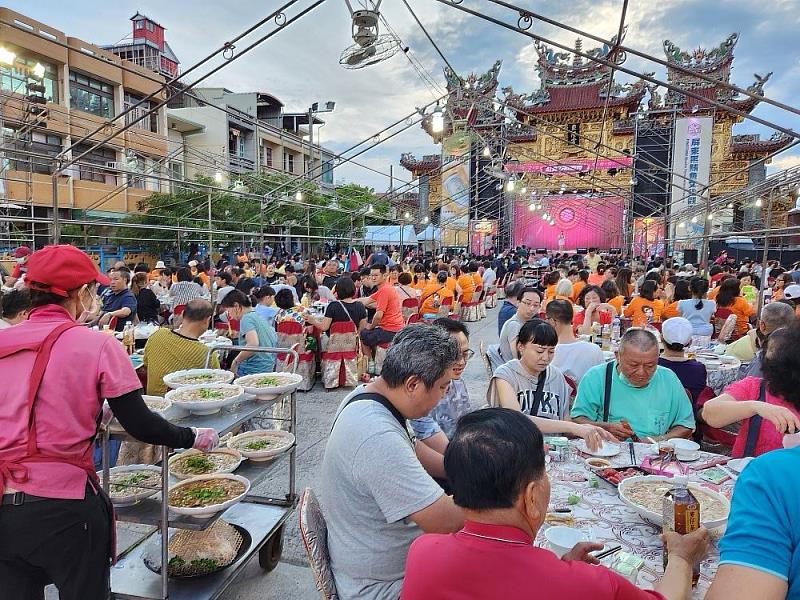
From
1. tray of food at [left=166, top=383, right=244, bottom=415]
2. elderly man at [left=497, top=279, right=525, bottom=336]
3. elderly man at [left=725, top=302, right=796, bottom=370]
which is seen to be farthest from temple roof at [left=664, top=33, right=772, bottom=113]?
tray of food at [left=166, top=383, right=244, bottom=415]

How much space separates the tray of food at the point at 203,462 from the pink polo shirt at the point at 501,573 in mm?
1904

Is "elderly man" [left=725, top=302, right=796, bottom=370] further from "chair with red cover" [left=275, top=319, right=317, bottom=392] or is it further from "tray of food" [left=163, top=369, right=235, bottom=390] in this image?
"chair with red cover" [left=275, top=319, right=317, bottom=392]

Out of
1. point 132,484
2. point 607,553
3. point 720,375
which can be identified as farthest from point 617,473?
point 720,375

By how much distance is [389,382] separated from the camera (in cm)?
202

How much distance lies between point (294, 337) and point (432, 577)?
6.42 m

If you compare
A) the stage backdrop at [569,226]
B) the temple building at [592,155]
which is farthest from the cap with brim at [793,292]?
the stage backdrop at [569,226]

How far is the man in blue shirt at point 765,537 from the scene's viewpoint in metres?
1.17

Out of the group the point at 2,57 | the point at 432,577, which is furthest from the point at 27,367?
the point at 2,57

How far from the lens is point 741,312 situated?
7059mm

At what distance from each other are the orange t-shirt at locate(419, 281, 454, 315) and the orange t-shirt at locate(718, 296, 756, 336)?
517 centimetres

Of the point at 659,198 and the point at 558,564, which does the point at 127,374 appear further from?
the point at 659,198

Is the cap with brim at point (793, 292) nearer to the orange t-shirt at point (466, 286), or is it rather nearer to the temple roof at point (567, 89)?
the orange t-shirt at point (466, 286)

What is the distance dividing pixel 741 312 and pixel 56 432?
7861mm

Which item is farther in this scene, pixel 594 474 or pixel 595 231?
pixel 595 231
